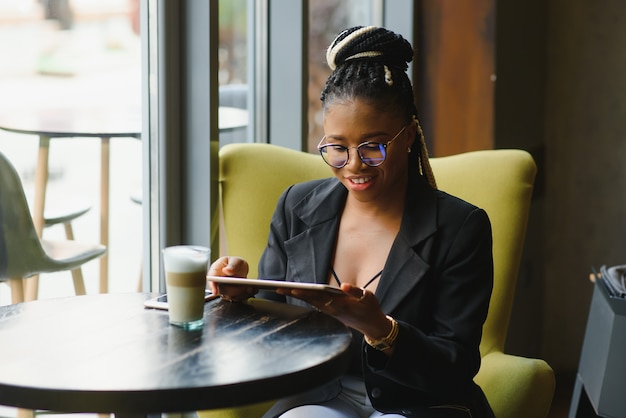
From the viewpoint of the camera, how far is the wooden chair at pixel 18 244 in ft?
6.38

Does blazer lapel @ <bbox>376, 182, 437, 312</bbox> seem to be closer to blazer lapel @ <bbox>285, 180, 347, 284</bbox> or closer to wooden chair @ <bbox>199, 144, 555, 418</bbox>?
blazer lapel @ <bbox>285, 180, 347, 284</bbox>

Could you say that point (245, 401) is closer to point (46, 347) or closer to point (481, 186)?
point (46, 347)

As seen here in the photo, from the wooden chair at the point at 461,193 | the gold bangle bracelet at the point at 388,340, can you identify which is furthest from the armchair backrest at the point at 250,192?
the gold bangle bracelet at the point at 388,340

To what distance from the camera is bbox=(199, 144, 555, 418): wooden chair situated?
2225 mm

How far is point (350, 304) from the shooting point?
1.52 m

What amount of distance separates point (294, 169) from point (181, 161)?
1.00 ft

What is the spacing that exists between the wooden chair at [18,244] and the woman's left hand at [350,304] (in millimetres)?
767

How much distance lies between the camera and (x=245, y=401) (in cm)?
124

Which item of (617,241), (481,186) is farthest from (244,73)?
(617,241)

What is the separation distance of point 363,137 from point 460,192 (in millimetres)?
598

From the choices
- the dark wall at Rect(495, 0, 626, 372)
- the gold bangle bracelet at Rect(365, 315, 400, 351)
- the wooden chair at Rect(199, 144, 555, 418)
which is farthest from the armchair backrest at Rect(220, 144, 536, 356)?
the dark wall at Rect(495, 0, 626, 372)

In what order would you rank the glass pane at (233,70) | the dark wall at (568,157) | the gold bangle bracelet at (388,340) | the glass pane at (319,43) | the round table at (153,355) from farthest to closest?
the dark wall at (568,157)
the glass pane at (319,43)
the glass pane at (233,70)
the gold bangle bracelet at (388,340)
the round table at (153,355)

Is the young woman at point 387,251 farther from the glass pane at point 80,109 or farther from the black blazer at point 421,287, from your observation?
the glass pane at point 80,109

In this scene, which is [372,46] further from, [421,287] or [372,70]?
[421,287]
